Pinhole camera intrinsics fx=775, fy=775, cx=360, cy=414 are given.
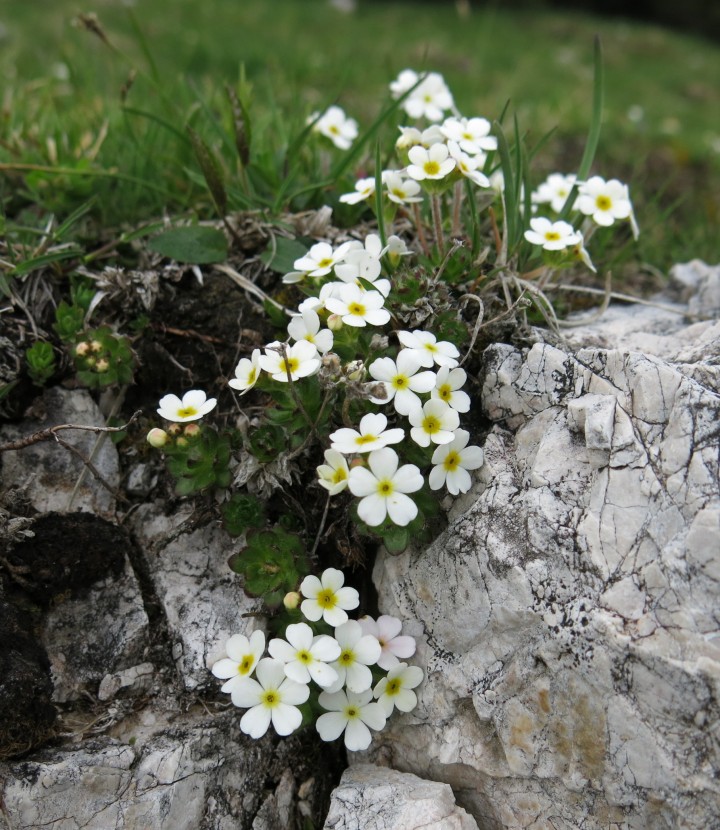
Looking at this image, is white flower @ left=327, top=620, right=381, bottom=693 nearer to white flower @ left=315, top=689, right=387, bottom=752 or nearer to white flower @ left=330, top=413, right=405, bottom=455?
white flower @ left=315, top=689, right=387, bottom=752

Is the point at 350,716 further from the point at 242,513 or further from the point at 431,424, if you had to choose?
the point at 431,424

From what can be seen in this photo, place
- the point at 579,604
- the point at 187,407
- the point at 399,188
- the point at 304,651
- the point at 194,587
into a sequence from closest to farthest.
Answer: the point at 579,604 → the point at 304,651 → the point at 187,407 → the point at 194,587 → the point at 399,188

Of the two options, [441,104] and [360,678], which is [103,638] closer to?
[360,678]

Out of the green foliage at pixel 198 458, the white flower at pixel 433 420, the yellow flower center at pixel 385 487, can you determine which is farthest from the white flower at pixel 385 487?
the green foliage at pixel 198 458

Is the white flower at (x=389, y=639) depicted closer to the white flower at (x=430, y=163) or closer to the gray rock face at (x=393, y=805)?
the gray rock face at (x=393, y=805)

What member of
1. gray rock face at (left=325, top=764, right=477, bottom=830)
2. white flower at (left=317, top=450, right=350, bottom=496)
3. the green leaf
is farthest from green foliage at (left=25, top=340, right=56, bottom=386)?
gray rock face at (left=325, top=764, right=477, bottom=830)

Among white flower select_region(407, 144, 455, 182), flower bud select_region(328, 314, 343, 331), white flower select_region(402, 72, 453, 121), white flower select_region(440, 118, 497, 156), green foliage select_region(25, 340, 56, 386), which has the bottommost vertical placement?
green foliage select_region(25, 340, 56, 386)

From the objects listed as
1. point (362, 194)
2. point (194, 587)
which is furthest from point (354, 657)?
point (362, 194)
